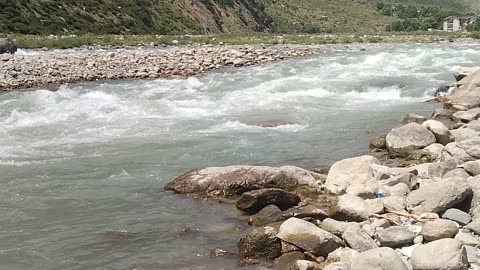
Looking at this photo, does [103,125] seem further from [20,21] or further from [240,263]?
[20,21]

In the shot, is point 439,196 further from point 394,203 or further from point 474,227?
point 474,227

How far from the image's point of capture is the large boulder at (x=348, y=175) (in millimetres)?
7379

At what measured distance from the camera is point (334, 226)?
5863 mm

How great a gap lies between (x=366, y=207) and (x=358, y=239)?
2.93ft

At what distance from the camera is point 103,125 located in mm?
13141

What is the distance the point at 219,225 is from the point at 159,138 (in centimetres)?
538

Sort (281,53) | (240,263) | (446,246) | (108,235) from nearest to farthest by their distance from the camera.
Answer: (446,246) → (240,263) → (108,235) → (281,53)

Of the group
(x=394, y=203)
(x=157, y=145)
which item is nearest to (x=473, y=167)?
(x=394, y=203)

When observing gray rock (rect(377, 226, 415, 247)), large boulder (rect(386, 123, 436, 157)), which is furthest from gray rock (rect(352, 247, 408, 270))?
large boulder (rect(386, 123, 436, 157))

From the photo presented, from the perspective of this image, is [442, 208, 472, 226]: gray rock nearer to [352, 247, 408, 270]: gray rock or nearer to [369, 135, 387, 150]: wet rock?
[352, 247, 408, 270]: gray rock

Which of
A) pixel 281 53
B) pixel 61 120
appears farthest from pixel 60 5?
pixel 61 120

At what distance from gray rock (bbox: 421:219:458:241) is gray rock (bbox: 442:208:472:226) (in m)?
0.31

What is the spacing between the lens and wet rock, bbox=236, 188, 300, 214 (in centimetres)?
688

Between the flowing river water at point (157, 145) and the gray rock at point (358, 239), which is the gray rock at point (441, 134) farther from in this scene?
the gray rock at point (358, 239)
